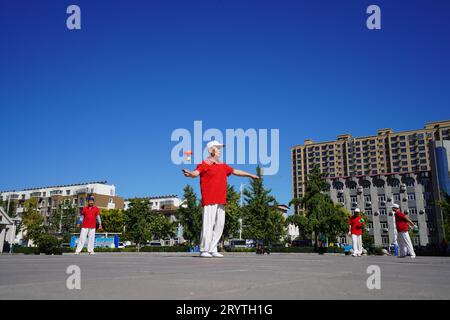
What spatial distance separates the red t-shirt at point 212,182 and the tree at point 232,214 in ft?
141

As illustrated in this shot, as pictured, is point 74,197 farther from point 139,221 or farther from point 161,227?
point 139,221

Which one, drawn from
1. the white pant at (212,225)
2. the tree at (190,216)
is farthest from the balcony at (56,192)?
the white pant at (212,225)

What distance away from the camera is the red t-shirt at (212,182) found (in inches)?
415

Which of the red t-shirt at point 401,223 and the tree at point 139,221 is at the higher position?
the tree at point 139,221

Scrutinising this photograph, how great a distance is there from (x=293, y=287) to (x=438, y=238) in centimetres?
9661

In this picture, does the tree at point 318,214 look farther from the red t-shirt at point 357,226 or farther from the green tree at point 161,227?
the red t-shirt at point 357,226

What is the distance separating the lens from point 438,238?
282ft

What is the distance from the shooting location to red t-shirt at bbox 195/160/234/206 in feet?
34.6

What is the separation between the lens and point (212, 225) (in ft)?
34.8

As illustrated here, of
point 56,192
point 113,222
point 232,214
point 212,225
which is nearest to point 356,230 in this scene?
point 212,225
